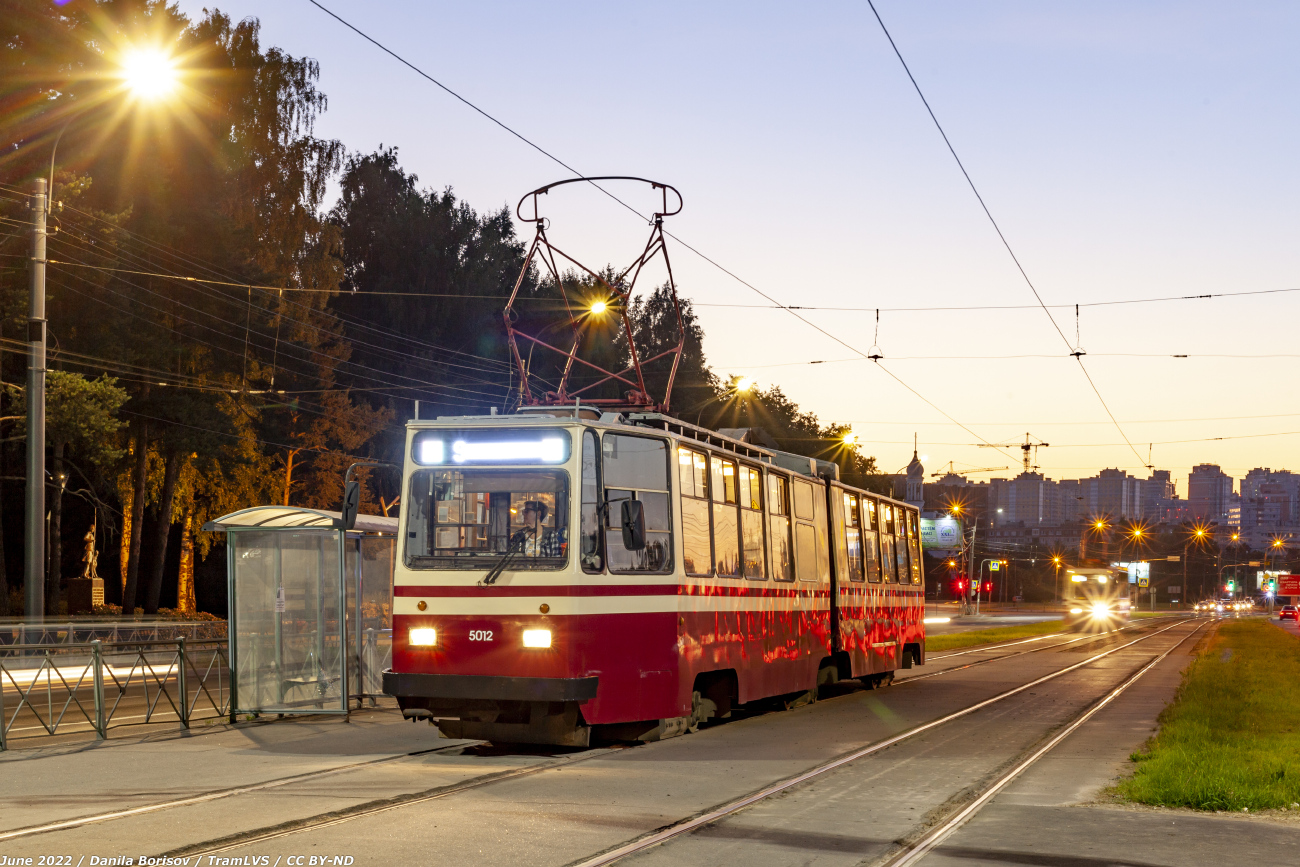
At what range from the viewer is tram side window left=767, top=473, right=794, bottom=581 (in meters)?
17.3

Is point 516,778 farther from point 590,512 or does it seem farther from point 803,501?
point 803,501

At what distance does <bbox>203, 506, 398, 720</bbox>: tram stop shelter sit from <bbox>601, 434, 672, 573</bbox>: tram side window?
12.5 feet

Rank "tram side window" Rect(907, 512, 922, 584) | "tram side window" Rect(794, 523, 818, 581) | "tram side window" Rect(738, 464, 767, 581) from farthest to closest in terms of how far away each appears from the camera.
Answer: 1. "tram side window" Rect(907, 512, 922, 584)
2. "tram side window" Rect(794, 523, 818, 581)
3. "tram side window" Rect(738, 464, 767, 581)

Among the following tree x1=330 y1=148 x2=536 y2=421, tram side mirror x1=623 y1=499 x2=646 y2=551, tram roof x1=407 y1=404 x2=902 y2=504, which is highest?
tree x1=330 y1=148 x2=536 y2=421

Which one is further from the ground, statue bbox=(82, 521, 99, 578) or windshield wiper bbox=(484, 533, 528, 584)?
statue bbox=(82, 521, 99, 578)

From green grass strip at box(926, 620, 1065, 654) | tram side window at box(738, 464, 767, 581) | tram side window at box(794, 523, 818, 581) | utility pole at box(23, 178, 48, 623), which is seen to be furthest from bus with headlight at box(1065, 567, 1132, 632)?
tram side window at box(738, 464, 767, 581)

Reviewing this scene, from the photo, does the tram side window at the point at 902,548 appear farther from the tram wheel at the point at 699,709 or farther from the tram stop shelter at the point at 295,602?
the tram stop shelter at the point at 295,602

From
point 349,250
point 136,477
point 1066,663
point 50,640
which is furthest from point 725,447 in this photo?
point 349,250

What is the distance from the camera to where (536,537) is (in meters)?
13.1

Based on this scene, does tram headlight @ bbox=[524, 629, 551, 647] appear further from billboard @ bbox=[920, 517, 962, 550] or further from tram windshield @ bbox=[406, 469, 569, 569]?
billboard @ bbox=[920, 517, 962, 550]

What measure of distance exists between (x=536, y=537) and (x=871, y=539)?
10436mm

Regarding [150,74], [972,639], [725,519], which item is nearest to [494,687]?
[725,519]

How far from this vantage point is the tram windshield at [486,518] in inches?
516

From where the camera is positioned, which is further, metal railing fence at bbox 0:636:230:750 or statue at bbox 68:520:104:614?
statue at bbox 68:520:104:614
